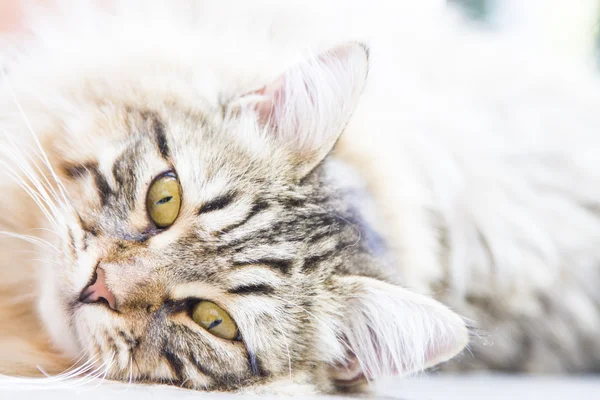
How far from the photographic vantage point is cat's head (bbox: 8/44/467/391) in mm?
858

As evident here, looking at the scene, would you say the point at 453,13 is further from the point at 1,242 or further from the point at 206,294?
the point at 1,242

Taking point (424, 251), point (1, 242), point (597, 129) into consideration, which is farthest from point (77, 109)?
point (597, 129)

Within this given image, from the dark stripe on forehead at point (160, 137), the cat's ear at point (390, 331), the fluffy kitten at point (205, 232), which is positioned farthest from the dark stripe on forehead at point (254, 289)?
the dark stripe on forehead at point (160, 137)

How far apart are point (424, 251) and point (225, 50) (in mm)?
585

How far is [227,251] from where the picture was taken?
881mm

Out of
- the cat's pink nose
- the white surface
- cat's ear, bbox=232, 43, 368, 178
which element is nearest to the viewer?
the white surface

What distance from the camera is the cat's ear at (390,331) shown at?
34.7 inches

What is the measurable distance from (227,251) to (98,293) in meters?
0.20

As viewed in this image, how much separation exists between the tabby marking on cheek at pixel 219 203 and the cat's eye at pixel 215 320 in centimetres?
15

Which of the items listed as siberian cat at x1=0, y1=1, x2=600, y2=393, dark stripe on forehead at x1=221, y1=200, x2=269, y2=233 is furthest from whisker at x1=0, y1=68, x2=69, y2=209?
dark stripe on forehead at x1=221, y1=200, x2=269, y2=233

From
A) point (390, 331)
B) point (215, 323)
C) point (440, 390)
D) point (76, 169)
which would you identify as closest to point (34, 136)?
point (76, 169)

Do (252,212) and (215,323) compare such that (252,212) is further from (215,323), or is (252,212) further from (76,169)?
(76,169)

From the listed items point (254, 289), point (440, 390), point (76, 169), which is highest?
point (76, 169)

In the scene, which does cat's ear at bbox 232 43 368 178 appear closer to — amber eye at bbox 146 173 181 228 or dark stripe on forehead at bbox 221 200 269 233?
dark stripe on forehead at bbox 221 200 269 233
